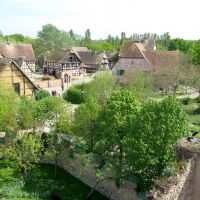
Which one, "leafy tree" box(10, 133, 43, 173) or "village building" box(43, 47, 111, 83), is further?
"village building" box(43, 47, 111, 83)

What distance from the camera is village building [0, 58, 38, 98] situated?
44.6 metres

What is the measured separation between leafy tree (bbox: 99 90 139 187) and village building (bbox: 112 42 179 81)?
110 ft

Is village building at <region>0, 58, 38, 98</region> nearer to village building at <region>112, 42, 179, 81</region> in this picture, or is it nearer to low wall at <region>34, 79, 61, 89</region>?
low wall at <region>34, 79, 61, 89</region>

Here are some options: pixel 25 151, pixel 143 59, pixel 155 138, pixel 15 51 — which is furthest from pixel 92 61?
pixel 155 138

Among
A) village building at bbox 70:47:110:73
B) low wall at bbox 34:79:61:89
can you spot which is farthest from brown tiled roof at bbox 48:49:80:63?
low wall at bbox 34:79:61:89

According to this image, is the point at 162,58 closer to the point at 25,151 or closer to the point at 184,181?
the point at 25,151

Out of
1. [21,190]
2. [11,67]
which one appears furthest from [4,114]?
[11,67]

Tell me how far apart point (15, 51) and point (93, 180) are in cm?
5717

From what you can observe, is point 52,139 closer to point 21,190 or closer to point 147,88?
point 21,190

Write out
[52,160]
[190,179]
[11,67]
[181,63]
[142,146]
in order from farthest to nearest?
[181,63] < [11,67] < [52,160] < [142,146] < [190,179]

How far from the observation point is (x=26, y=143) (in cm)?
2791

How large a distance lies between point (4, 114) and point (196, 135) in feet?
56.6

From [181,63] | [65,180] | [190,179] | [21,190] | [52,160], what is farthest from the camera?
[181,63]

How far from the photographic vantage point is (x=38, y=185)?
2730 cm
